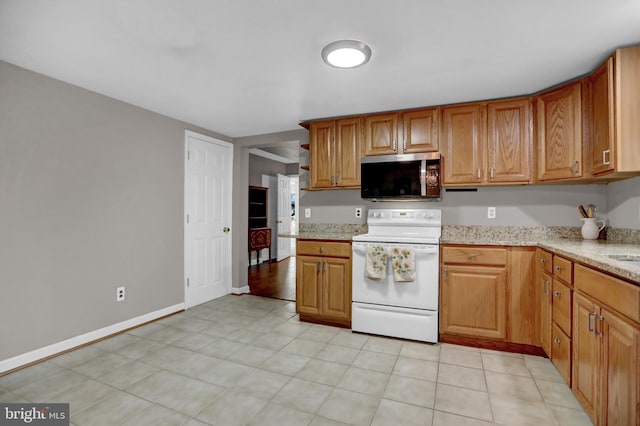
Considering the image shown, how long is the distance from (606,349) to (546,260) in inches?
38.1

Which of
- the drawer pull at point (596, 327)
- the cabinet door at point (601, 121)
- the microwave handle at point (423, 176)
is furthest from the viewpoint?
the microwave handle at point (423, 176)

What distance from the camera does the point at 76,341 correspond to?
8.69 ft

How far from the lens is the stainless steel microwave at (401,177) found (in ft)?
9.91

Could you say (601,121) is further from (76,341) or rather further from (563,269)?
(76,341)

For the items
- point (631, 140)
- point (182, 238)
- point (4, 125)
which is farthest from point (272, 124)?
point (631, 140)

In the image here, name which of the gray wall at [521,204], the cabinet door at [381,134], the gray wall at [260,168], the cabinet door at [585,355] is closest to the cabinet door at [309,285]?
the gray wall at [521,204]

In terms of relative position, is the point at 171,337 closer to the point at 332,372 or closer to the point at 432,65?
the point at 332,372

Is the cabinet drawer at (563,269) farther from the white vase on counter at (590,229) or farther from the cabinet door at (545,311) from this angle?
the white vase on counter at (590,229)

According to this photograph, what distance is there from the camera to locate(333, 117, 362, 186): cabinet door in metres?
3.38

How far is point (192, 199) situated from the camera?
3.75 metres

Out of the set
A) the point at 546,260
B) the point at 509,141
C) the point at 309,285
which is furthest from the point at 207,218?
the point at 546,260

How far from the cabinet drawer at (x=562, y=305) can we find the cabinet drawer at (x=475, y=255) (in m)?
0.45

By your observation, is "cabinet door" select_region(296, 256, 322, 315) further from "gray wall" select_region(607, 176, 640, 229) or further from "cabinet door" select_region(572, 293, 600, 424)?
"gray wall" select_region(607, 176, 640, 229)

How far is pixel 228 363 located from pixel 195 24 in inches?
89.7
